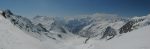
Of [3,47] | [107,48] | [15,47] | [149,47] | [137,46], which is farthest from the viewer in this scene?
[15,47]

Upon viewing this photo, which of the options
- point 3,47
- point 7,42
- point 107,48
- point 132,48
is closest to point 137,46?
point 132,48

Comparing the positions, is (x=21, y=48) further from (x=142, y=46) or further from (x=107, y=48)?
(x=142, y=46)

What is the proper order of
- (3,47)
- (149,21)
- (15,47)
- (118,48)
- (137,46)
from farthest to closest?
(149,21)
(15,47)
(3,47)
(118,48)
(137,46)

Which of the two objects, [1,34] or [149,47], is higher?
[1,34]

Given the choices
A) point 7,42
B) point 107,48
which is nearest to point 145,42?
point 107,48

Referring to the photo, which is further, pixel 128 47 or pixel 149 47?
pixel 128 47

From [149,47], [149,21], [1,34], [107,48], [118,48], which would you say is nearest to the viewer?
→ [149,47]

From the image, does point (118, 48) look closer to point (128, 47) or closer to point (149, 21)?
point (128, 47)

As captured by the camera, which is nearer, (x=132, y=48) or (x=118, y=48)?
(x=132, y=48)

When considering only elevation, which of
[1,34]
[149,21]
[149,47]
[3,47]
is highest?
[149,21]
